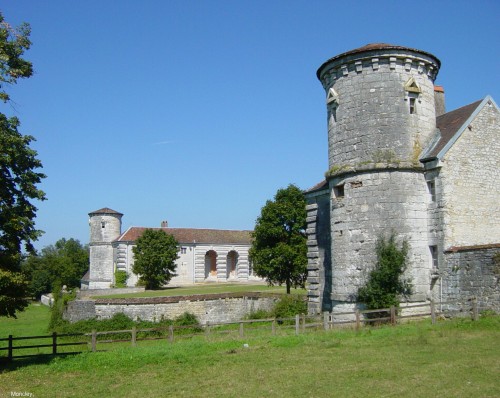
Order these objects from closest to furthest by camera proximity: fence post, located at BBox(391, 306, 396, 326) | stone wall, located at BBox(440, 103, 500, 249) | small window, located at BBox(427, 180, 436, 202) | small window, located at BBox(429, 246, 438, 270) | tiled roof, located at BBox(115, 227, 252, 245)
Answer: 1. fence post, located at BBox(391, 306, 396, 326)
2. stone wall, located at BBox(440, 103, 500, 249)
3. small window, located at BBox(429, 246, 438, 270)
4. small window, located at BBox(427, 180, 436, 202)
5. tiled roof, located at BBox(115, 227, 252, 245)

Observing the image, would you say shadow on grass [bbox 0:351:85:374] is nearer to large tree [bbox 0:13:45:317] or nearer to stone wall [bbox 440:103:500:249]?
large tree [bbox 0:13:45:317]

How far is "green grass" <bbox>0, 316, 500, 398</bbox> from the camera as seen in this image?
9.81m

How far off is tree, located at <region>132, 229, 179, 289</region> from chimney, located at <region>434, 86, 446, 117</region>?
35475 mm

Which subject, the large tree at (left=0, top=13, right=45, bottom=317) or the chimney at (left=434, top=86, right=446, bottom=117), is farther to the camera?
the chimney at (left=434, top=86, right=446, bottom=117)

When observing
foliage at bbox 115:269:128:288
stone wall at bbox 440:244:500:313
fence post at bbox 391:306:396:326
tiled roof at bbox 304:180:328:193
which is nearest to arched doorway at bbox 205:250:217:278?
foliage at bbox 115:269:128:288

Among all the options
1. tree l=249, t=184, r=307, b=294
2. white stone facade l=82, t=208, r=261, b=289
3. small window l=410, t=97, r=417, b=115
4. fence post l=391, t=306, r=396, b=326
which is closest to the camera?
fence post l=391, t=306, r=396, b=326

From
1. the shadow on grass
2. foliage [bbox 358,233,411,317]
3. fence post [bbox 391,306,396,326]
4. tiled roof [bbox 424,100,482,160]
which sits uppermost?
tiled roof [bbox 424,100,482,160]

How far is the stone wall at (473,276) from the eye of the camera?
55.3ft

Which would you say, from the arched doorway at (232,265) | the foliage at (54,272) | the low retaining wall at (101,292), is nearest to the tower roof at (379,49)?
the low retaining wall at (101,292)

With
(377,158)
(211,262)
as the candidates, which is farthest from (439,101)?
(211,262)

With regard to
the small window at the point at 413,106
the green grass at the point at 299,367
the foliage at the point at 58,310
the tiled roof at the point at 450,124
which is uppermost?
the small window at the point at 413,106

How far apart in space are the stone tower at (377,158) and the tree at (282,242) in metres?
19.9

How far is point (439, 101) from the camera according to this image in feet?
75.3

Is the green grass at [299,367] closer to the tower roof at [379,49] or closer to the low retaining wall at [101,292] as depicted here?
the tower roof at [379,49]
